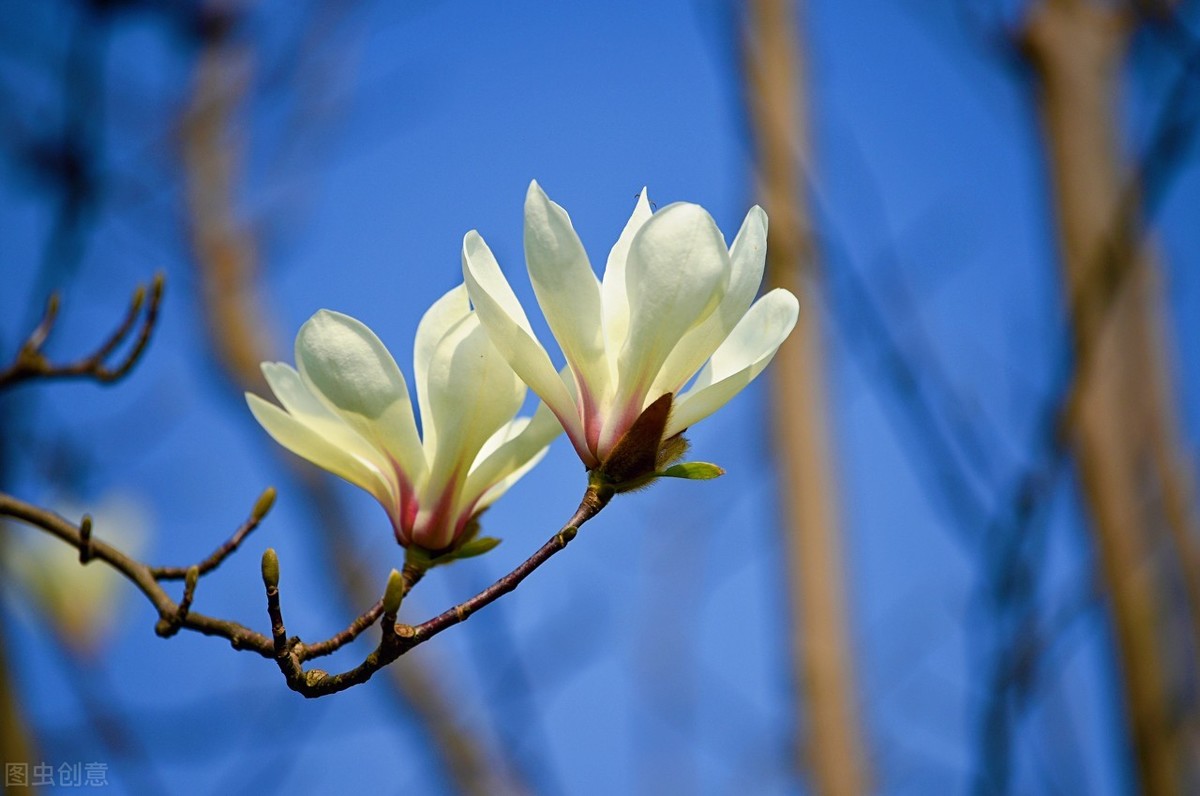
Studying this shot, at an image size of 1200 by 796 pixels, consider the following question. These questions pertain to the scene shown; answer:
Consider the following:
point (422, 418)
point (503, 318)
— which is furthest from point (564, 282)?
point (422, 418)

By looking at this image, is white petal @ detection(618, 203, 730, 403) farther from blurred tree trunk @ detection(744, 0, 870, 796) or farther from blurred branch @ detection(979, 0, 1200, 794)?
Answer: blurred tree trunk @ detection(744, 0, 870, 796)

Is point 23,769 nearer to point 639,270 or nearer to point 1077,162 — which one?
point 639,270

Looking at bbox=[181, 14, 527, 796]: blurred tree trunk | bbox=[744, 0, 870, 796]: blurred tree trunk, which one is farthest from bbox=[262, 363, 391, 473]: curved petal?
bbox=[181, 14, 527, 796]: blurred tree trunk

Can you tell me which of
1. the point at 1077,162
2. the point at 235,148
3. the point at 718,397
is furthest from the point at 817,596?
the point at 235,148

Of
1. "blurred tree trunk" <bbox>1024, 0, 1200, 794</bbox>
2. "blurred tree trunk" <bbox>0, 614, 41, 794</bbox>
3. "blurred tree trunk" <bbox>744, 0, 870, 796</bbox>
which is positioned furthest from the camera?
"blurred tree trunk" <bbox>744, 0, 870, 796</bbox>

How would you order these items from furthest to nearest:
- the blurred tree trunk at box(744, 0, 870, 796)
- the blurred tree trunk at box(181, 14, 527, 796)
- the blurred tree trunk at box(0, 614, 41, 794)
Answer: the blurred tree trunk at box(181, 14, 527, 796) < the blurred tree trunk at box(744, 0, 870, 796) < the blurred tree trunk at box(0, 614, 41, 794)

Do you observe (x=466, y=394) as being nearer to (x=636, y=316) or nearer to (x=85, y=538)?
(x=636, y=316)

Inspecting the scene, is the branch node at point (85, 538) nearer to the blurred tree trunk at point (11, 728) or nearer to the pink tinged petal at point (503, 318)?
the pink tinged petal at point (503, 318)

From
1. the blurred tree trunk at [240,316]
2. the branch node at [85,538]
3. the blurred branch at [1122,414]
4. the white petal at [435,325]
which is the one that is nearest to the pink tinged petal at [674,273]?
the white petal at [435,325]
